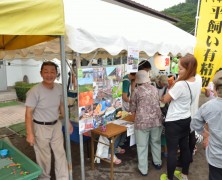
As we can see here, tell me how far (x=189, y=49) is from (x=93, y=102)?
112 inches

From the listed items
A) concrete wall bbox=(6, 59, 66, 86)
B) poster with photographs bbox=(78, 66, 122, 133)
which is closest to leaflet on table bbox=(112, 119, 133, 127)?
poster with photographs bbox=(78, 66, 122, 133)

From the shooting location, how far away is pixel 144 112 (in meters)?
3.28

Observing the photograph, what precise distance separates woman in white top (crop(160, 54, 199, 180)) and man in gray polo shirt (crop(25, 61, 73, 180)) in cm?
150

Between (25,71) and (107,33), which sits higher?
(107,33)

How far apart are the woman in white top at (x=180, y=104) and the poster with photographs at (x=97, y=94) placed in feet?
2.43

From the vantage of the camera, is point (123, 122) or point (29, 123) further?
point (123, 122)

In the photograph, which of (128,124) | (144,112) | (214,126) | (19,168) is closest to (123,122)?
(128,124)

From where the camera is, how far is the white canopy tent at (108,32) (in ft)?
7.52

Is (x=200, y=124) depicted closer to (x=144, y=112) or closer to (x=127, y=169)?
(x=144, y=112)

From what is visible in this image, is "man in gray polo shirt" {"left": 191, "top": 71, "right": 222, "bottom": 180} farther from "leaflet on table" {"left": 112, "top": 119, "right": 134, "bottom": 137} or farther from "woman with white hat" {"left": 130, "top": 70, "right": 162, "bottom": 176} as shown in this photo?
"leaflet on table" {"left": 112, "top": 119, "right": 134, "bottom": 137}

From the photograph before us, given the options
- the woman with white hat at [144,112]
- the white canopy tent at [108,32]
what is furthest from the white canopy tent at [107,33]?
the woman with white hat at [144,112]

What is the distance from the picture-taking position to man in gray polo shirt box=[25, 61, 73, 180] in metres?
2.61

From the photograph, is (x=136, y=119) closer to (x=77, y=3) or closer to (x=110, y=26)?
(x=110, y=26)

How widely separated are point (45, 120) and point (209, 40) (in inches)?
157
